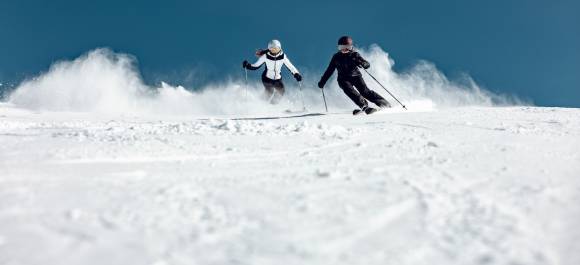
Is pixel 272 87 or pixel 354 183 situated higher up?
pixel 272 87

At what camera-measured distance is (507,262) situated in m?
2.04

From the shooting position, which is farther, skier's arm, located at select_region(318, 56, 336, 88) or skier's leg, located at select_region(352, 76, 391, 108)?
skier's arm, located at select_region(318, 56, 336, 88)

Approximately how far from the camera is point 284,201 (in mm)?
2760

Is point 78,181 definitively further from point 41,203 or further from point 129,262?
point 129,262

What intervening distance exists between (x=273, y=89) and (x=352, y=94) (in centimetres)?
374

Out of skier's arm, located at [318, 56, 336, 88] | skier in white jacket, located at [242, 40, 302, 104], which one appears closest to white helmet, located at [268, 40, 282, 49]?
skier in white jacket, located at [242, 40, 302, 104]

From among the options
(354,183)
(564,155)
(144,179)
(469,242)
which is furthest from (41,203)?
(564,155)

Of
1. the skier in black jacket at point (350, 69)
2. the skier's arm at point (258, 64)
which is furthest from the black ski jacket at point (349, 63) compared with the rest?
the skier's arm at point (258, 64)

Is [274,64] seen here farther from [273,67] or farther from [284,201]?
[284,201]

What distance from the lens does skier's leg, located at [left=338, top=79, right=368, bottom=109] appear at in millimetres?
9066

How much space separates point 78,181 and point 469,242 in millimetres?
2433

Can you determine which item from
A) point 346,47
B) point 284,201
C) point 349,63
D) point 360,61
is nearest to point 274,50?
point 346,47

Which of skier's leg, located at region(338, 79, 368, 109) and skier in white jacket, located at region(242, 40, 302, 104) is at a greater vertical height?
skier in white jacket, located at region(242, 40, 302, 104)

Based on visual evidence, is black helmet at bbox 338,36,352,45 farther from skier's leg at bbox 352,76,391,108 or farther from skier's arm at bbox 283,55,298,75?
skier's arm at bbox 283,55,298,75
